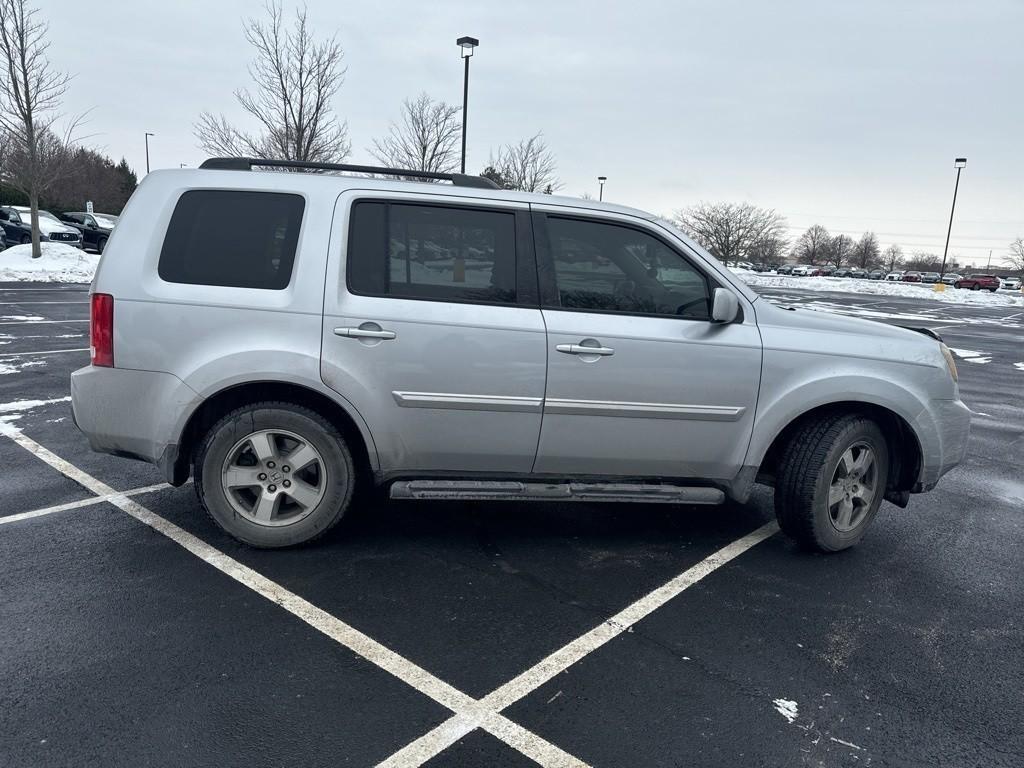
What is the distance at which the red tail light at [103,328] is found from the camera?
3.65 metres

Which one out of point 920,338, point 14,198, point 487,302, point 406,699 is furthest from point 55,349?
point 14,198

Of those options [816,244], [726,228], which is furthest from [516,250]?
[816,244]

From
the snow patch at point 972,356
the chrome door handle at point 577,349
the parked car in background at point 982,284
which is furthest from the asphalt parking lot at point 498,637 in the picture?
the parked car in background at point 982,284

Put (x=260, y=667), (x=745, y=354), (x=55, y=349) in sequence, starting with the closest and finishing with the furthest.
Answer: (x=260, y=667)
(x=745, y=354)
(x=55, y=349)

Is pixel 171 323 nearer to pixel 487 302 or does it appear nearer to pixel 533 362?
pixel 487 302

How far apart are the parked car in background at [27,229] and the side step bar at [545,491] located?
1106 inches

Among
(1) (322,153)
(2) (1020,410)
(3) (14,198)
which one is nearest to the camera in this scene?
(2) (1020,410)

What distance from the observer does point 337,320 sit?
3682 millimetres

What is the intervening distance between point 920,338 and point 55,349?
10071 millimetres

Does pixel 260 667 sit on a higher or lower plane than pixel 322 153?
lower

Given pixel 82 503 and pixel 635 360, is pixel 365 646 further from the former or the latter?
pixel 82 503

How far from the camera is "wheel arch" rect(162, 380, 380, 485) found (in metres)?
3.77

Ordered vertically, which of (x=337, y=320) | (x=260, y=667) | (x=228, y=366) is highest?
(x=337, y=320)

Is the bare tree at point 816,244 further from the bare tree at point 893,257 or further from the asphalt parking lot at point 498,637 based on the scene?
the asphalt parking lot at point 498,637
